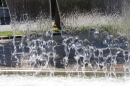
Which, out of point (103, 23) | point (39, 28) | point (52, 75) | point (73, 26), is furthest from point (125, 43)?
point (52, 75)

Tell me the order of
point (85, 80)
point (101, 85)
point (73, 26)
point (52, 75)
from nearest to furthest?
point (101, 85), point (85, 80), point (52, 75), point (73, 26)

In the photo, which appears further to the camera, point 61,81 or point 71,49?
point 71,49

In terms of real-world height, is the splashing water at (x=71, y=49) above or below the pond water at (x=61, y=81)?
above

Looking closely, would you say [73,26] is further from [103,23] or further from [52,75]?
[52,75]

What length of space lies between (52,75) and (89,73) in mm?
780

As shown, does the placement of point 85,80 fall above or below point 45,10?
below

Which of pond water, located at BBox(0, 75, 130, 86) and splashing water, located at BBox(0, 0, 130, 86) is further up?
splashing water, located at BBox(0, 0, 130, 86)

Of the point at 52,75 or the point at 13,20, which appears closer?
the point at 52,75

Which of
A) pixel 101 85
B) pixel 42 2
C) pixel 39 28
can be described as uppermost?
pixel 42 2

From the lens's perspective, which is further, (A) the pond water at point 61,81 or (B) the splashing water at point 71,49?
(B) the splashing water at point 71,49

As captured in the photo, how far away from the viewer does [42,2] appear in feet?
29.6

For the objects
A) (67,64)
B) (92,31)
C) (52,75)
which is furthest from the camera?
(92,31)

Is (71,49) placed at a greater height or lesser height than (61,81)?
greater

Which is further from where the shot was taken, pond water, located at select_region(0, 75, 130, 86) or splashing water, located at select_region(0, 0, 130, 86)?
splashing water, located at select_region(0, 0, 130, 86)
